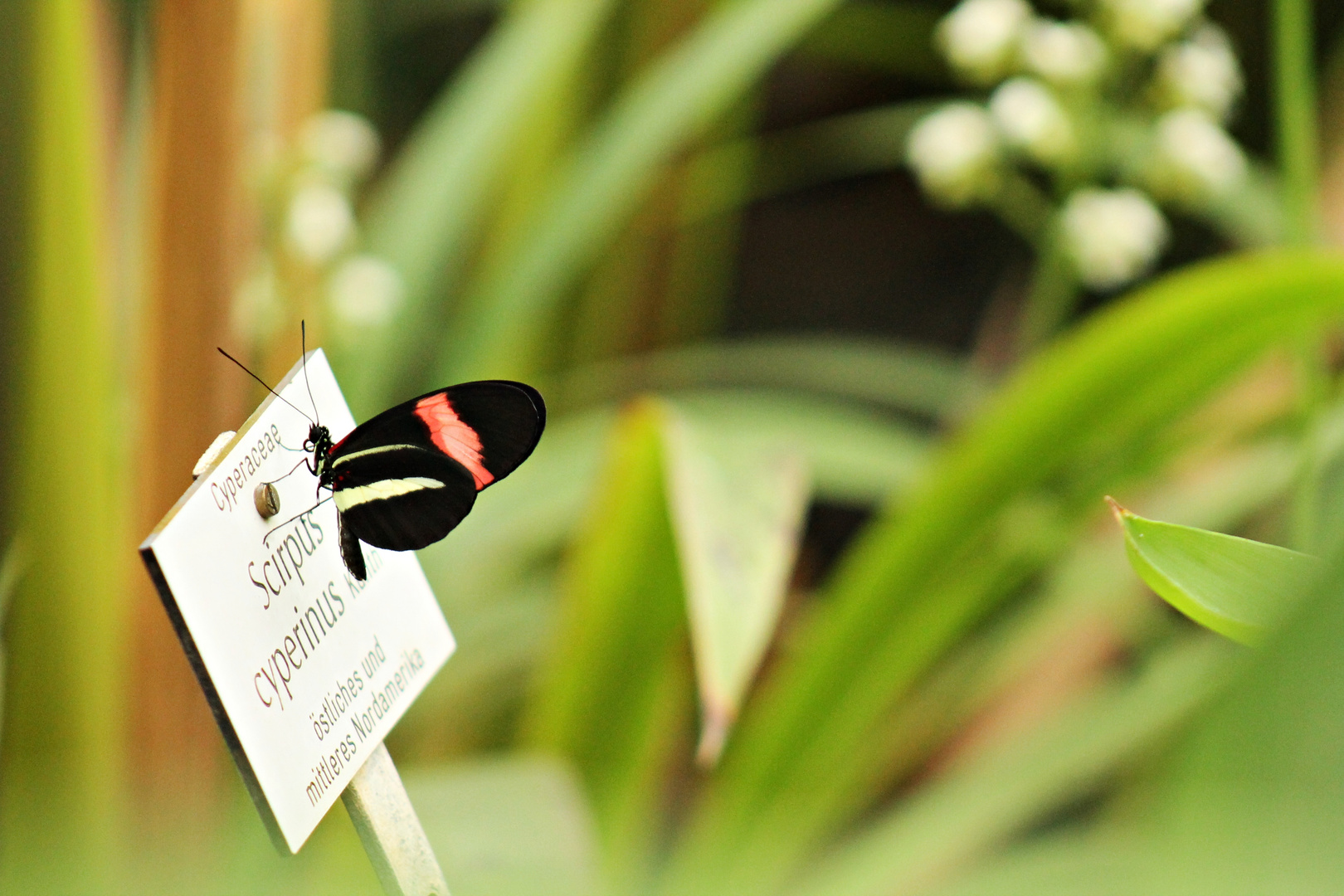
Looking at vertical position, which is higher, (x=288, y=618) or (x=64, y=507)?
(x=64, y=507)

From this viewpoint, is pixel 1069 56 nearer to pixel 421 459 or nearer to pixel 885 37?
pixel 885 37

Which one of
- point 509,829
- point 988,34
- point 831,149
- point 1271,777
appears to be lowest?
point 1271,777

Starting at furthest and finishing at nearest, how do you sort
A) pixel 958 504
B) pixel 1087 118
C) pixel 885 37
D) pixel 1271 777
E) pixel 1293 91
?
pixel 885 37
pixel 1087 118
pixel 958 504
pixel 1293 91
pixel 1271 777

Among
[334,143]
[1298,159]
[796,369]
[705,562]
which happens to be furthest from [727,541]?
[796,369]

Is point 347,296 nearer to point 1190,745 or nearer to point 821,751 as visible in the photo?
point 821,751

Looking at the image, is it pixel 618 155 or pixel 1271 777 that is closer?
pixel 1271 777

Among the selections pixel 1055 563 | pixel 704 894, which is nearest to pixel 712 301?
pixel 1055 563

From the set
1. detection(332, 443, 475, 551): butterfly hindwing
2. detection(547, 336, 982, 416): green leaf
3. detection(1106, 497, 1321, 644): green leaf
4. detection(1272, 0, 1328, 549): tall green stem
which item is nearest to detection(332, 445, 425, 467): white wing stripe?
detection(332, 443, 475, 551): butterfly hindwing
